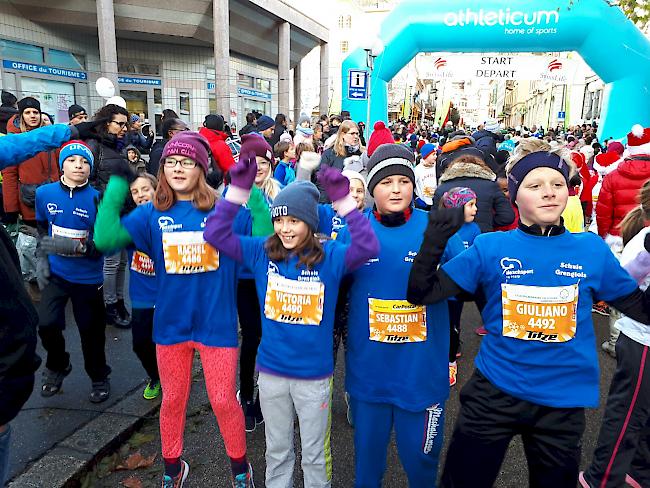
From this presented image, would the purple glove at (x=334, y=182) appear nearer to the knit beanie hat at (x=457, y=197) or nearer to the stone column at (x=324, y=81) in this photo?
the knit beanie hat at (x=457, y=197)

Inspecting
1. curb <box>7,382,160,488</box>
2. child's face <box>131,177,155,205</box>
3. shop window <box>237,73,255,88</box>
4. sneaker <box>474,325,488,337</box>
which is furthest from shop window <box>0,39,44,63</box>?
sneaker <box>474,325,488,337</box>

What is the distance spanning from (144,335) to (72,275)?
641mm

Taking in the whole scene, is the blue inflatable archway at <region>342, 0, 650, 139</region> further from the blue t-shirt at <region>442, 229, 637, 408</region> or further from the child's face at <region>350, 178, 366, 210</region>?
the blue t-shirt at <region>442, 229, 637, 408</region>

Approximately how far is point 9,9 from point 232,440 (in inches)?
650

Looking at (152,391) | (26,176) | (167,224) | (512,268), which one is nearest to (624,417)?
(512,268)

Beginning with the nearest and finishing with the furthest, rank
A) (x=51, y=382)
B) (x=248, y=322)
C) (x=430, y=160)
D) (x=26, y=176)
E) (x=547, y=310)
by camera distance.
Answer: (x=547, y=310) < (x=248, y=322) < (x=51, y=382) < (x=26, y=176) < (x=430, y=160)

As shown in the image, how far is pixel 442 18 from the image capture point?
12992mm

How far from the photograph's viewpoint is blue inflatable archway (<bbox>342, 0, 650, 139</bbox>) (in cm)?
1240

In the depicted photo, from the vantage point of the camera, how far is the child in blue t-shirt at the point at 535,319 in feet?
5.93

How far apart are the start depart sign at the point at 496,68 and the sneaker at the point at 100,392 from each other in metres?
15.2

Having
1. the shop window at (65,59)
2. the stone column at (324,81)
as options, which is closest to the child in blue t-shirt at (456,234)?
the shop window at (65,59)

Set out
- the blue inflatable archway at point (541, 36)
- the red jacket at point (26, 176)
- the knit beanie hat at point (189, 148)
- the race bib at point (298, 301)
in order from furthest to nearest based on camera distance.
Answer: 1. the blue inflatable archway at point (541, 36)
2. the red jacket at point (26, 176)
3. the knit beanie hat at point (189, 148)
4. the race bib at point (298, 301)

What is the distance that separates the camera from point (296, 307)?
7.02 ft

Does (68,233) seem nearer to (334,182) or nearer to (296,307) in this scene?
(296,307)
